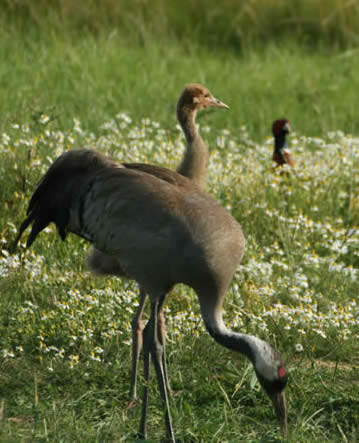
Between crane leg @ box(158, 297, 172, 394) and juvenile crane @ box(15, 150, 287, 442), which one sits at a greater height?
juvenile crane @ box(15, 150, 287, 442)

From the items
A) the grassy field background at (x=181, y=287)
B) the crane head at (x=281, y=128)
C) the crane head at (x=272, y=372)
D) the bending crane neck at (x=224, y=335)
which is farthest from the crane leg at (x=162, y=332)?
the crane head at (x=281, y=128)

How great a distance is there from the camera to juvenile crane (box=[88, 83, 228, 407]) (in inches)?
181

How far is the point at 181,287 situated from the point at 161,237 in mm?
1432

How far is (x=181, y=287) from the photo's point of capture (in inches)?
217

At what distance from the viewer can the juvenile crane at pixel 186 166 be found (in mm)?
4605

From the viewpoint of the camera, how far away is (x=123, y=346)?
4.95 m

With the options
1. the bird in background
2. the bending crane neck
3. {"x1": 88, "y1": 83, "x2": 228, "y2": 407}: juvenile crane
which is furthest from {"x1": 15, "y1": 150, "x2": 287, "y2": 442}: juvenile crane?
the bird in background

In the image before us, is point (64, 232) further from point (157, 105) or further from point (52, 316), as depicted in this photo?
point (157, 105)

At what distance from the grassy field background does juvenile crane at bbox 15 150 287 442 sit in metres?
0.33

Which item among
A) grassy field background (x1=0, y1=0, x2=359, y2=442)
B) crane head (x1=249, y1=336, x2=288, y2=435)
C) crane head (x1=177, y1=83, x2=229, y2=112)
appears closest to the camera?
crane head (x1=249, y1=336, x2=288, y2=435)

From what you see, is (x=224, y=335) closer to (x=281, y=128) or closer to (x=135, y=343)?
(x=135, y=343)

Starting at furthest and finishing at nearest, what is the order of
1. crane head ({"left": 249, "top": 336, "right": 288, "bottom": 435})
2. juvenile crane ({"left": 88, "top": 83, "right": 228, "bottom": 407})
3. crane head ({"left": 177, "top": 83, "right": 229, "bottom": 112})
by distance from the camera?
crane head ({"left": 177, "top": 83, "right": 229, "bottom": 112}) < juvenile crane ({"left": 88, "top": 83, "right": 228, "bottom": 407}) < crane head ({"left": 249, "top": 336, "right": 288, "bottom": 435})

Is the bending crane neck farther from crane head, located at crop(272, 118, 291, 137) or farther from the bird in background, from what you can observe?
crane head, located at crop(272, 118, 291, 137)

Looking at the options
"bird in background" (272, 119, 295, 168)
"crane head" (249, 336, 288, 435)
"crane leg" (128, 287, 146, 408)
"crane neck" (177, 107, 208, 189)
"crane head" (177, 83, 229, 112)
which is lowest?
"crane leg" (128, 287, 146, 408)
